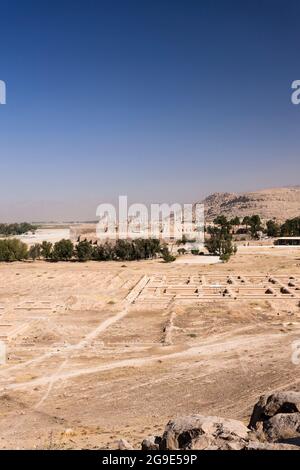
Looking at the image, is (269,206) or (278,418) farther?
(269,206)

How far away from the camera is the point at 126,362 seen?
15258mm

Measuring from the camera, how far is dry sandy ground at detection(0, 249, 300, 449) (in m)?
10.6

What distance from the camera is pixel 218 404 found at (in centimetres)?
A: 1150

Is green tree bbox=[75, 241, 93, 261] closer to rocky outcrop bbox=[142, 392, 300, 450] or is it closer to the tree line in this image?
the tree line

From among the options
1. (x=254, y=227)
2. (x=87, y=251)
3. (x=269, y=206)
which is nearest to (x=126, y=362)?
(x=87, y=251)

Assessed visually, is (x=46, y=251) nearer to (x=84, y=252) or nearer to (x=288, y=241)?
(x=84, y=252)

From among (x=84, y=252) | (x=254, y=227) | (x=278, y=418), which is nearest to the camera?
(x=278, y=418)

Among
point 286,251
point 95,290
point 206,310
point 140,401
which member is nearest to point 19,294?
point 95,290

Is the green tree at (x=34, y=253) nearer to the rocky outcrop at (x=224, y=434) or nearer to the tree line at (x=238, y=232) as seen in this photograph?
the tree line at (x=238, y=232)

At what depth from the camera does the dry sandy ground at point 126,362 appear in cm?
1056

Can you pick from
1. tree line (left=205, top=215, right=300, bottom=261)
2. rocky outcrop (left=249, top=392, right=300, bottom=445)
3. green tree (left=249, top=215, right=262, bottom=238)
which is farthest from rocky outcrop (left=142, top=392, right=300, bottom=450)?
green tree (left=249, top=215, right=262, bottom=238)

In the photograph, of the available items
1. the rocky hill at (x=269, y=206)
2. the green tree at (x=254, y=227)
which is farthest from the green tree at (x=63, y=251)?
the rocky hill at (x=269, y=206)
